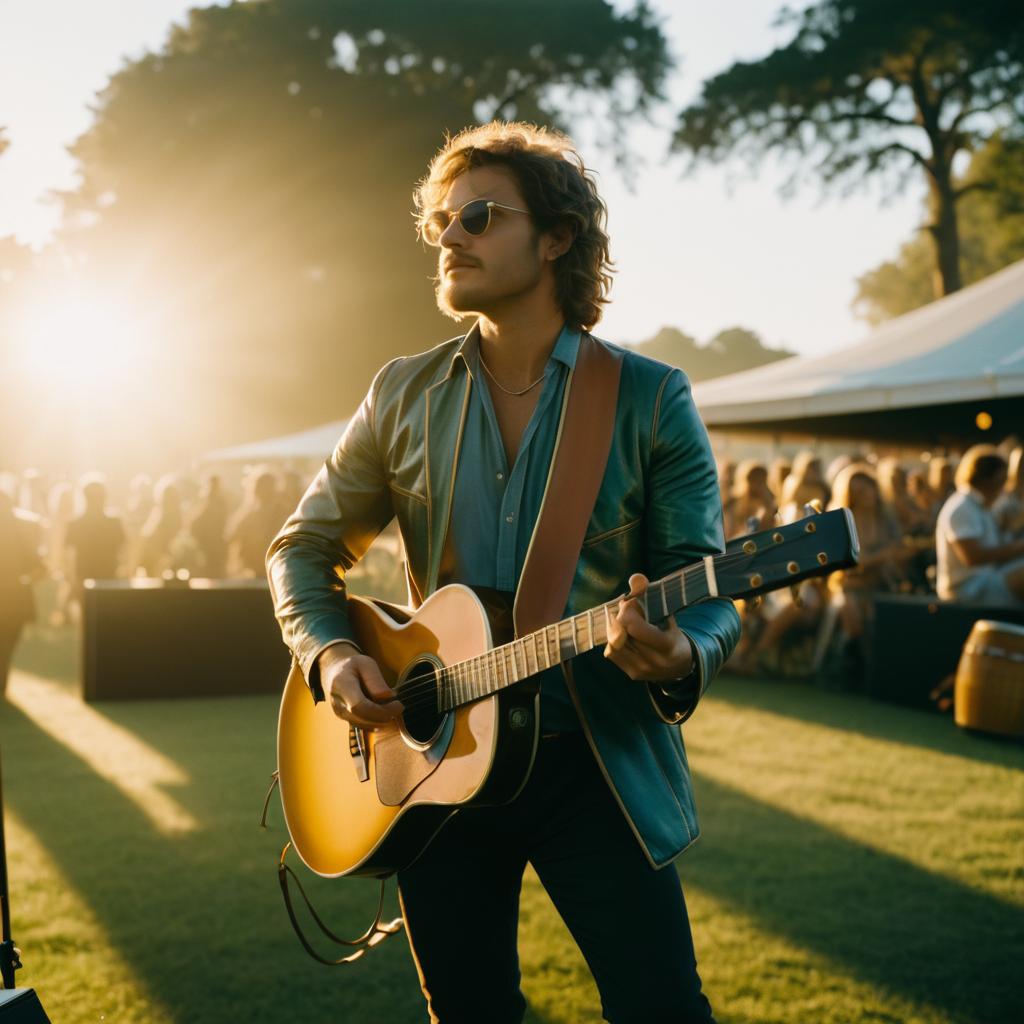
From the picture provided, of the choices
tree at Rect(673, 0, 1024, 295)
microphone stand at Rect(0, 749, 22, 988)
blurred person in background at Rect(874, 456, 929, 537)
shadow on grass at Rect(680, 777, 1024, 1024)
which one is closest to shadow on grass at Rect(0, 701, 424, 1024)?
microphone stand at Rect(0, 749, 22, 988)

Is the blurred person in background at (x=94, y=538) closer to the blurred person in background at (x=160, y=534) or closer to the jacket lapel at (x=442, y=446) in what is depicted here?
the blurred person in background at (x=160, y=534)

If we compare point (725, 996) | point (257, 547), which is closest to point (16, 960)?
point (725, 996)

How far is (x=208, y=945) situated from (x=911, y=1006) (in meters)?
2.53

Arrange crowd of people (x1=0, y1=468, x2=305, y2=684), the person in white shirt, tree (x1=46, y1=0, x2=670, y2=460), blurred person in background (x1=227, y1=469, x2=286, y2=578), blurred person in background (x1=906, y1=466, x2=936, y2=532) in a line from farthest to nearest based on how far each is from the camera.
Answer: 1. tree (x1=46, y1=0, x2=670, y2=460)
2. blurred person in background (x1=906, y1=466, x2=936, y2=532)
3. blurred person in background (x1=227, y1=469, x2=286, y2=578)
4. crowd of people (x1=0, y1=468, x2=305, y2=684)
5. the person in white shirt

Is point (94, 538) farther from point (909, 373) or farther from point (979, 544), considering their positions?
point (909, 373)

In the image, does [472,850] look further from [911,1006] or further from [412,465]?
[911,1006]

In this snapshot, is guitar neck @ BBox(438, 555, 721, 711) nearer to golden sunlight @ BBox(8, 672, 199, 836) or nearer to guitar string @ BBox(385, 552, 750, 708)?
guitar string @ BBox(385, 552, 750, 708)

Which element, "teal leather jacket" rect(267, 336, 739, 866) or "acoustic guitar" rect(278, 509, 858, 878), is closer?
"acoustic guitar" rect(278, 509, 858, 878)

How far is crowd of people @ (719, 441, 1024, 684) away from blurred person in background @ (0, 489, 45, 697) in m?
5.83

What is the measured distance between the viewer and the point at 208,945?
4168 mm

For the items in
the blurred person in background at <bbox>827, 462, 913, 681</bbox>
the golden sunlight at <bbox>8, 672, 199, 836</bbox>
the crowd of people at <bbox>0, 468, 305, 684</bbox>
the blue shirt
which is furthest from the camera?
the blurred person in background at <bbox>827, 462, 913, 681</bbox>

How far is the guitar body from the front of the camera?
195 centimetres

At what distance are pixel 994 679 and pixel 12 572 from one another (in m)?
7.53

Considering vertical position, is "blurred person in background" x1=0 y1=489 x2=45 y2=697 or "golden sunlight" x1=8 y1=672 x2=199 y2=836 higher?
"blurred person in background" x1=0 y1=489 x2=45 y2=697
